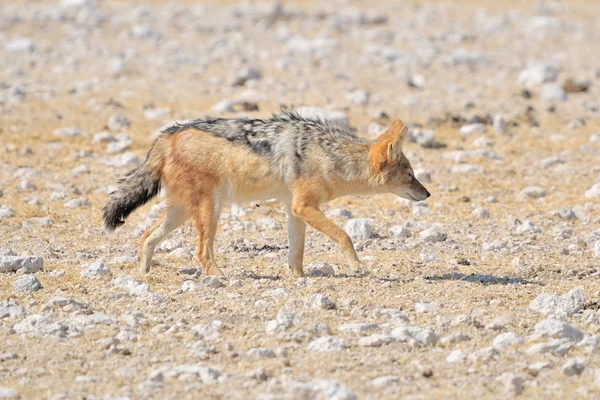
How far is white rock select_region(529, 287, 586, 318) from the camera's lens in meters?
7.71

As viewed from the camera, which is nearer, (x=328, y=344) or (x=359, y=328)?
(x=328, y=344)

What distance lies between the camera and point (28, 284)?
8.23 meters

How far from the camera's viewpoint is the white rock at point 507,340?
6898 mm

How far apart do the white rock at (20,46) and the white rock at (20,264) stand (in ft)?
42.3

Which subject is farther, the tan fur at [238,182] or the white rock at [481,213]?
the white rock at [481,213]

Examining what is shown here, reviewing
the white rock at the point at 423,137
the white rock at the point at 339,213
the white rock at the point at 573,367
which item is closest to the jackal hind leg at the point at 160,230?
the white rock at the point at 339,213

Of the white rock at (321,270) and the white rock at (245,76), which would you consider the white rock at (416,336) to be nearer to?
the white rock at (321,270)

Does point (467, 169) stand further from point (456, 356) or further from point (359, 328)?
point (456, 356)

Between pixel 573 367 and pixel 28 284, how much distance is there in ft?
14.1

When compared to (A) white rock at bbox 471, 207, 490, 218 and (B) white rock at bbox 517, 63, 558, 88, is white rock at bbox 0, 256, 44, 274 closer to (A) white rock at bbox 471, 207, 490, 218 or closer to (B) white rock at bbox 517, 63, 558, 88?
(A) white rock at bbox 471, 207, 490, 218

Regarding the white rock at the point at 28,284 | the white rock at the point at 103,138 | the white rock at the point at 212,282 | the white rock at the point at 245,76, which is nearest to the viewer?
the white rock at the point at 28,284

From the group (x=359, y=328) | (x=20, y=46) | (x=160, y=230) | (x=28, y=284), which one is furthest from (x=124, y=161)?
(x=20, y=46)

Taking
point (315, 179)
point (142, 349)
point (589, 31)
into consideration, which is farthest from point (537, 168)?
point (589, 31)

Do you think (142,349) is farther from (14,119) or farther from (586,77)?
(586,77)
